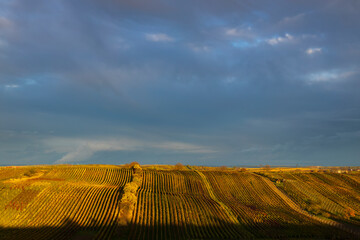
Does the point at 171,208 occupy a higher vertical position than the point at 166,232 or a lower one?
higher

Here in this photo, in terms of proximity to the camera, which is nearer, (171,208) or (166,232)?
(166,232)

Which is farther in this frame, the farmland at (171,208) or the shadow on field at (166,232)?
the farmland at (171,208)

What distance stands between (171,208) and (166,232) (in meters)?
12.5

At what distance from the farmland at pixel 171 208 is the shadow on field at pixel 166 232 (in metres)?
0.17

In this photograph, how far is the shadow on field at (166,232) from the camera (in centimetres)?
4675

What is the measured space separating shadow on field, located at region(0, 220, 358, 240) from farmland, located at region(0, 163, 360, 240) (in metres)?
0.17

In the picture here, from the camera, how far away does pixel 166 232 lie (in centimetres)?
4862

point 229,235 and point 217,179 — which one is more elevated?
point 217,179

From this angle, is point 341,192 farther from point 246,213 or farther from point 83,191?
point 83,191

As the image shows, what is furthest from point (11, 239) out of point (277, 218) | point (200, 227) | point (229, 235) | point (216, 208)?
point (277, 218)

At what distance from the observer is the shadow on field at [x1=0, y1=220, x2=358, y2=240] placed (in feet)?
153

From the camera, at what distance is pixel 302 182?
102m

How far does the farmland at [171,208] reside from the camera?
49875 millimetres

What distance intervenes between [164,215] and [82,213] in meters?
17.5
